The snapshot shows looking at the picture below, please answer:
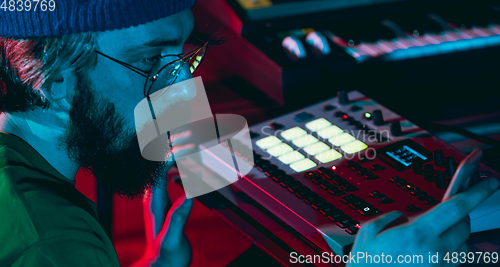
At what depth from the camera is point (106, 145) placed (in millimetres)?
959

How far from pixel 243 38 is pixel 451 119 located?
57 cm

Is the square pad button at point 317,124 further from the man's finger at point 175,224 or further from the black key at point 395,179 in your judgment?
the man's finger at point 175,224

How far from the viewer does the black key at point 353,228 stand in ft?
2.75

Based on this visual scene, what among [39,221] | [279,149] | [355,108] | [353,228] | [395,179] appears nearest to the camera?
[39,221]

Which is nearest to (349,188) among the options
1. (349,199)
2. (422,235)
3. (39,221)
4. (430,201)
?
(349,199)

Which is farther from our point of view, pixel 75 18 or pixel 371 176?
pixel 371 176

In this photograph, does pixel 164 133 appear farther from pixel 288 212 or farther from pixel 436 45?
pixel 436 45

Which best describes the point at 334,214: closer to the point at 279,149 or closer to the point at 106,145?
the point at 279,149

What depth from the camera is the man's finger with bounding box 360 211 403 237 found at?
718 millimetres

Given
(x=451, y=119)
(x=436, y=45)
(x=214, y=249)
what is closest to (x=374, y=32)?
(x=436, y=45)

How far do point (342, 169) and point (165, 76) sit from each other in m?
0.37

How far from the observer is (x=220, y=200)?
110 centimetres

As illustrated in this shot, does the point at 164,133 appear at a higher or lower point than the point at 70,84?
lower

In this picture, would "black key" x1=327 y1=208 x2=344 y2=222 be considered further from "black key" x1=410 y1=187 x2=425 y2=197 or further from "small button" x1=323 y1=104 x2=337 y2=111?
"small button" x1=323 y1=104 x2=337 y2=111
